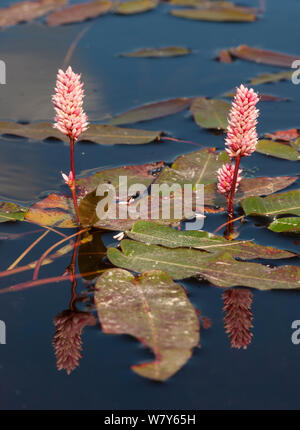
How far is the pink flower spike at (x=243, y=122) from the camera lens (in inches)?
93.8

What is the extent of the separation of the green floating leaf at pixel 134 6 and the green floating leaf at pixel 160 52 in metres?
0.99

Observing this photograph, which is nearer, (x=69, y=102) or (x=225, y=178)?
(x=69, y=102)

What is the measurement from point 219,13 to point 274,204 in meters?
3.28

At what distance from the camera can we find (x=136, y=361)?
197 cm

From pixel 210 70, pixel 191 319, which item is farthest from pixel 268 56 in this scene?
Answer: pixel 191 319

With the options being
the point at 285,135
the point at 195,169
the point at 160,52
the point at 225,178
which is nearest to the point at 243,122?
the point at 225,178

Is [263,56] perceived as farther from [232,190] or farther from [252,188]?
[232,190]

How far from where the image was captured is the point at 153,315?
2.06m

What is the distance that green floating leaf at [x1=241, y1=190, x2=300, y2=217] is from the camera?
2.66m

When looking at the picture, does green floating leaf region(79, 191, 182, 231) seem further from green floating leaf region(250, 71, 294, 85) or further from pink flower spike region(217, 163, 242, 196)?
green floating leaf region(250, 71, 294, 85)

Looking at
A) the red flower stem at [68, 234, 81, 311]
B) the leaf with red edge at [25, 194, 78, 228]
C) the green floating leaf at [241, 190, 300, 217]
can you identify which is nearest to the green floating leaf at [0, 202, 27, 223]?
the leaf with red edge at [25, 194, 78, 228]

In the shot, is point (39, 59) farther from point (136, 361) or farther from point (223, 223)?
point (136, 361)

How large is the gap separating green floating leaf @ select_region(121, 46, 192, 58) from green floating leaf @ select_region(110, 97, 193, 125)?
95cm

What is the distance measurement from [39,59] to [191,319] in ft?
10.8
